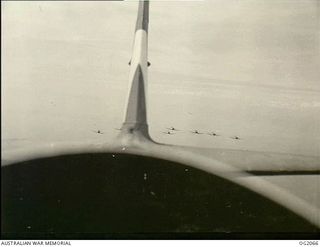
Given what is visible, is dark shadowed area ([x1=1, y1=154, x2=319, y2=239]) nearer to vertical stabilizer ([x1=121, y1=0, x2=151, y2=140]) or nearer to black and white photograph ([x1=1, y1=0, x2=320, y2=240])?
black and white photograph ([x1=1, y1=0, x2=320, y2=240])

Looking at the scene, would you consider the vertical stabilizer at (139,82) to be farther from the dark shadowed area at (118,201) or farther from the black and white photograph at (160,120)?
the dark shadowed area at (118,201)

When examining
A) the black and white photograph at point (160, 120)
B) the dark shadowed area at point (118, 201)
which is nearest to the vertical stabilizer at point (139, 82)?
the black and white photograph at point (160, 120)

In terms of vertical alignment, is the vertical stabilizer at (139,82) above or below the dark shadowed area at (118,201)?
above

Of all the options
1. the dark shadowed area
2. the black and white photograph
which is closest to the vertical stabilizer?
the black and white photograph

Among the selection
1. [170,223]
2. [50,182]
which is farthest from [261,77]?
[50,182]

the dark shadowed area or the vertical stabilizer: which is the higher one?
the vertical stabilizer

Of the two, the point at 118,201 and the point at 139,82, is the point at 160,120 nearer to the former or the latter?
the point at 139,82
